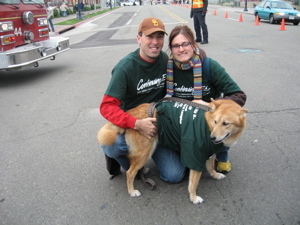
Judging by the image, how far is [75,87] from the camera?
20.5ft

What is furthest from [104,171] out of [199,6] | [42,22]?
[199,6]

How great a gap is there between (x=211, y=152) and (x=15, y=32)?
5.95 meters

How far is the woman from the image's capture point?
264 cm

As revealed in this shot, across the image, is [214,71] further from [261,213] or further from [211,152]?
[261,213]

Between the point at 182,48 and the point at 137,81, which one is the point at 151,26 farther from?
the point at 137,81

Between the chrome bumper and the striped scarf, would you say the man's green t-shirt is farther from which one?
the chrome bumper

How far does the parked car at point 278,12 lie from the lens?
650 inches

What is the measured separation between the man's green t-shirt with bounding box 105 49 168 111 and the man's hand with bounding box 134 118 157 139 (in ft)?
1.13

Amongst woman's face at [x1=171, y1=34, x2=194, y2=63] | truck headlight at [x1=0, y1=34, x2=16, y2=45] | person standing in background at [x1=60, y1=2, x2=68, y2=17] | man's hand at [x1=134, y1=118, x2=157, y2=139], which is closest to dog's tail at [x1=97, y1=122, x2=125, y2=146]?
man's hand at [x1=134, y1=118, x2=157, y2=139]

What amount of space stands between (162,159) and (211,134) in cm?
87

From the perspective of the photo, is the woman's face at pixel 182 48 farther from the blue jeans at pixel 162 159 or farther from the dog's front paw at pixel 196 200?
the dog's front paw at pixel 196 200

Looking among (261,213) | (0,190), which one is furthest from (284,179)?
(0,190)

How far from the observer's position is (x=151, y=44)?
2635mm

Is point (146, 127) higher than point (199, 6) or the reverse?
the reverse
